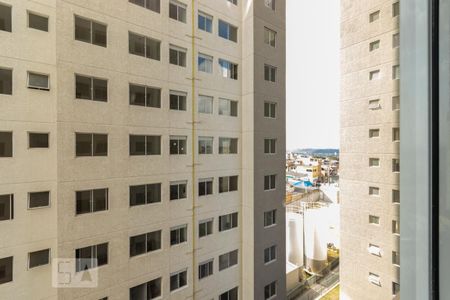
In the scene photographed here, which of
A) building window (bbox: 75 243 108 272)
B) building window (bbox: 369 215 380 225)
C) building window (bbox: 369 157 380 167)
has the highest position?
building window (bbox: 369 157 380 167)

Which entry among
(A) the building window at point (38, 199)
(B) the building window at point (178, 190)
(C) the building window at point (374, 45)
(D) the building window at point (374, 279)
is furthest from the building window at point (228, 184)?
(C) the building window at point (374, 45)

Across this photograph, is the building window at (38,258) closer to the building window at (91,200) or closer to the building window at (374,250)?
the building window at (91,200)

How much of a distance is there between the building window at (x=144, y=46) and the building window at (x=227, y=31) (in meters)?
0.88

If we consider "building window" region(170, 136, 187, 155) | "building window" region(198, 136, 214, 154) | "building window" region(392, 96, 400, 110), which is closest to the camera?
"building window" region(392, 96, 400, 110)

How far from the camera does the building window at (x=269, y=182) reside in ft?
10.1

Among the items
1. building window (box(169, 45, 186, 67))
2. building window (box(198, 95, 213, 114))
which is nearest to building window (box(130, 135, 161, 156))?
building window (box(198, 95, 213, 114))

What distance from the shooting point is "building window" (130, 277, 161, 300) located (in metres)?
2.34

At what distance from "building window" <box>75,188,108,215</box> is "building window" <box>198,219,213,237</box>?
108cm

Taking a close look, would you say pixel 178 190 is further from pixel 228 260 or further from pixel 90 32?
pixel 90 32

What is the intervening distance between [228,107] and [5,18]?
6.99ft

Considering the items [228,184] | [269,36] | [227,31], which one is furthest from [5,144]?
[269,36]

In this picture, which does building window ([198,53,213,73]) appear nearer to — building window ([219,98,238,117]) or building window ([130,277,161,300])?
Result: building window ([219,98,238,117])

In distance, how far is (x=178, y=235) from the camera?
2.61 m

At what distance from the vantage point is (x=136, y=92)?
2.31m
